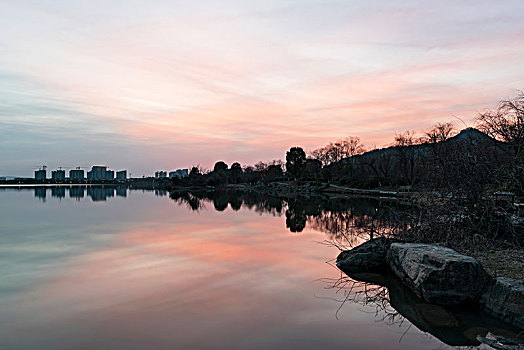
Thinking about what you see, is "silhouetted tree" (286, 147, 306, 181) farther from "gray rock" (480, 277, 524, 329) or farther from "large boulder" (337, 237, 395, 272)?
"gray rock" (480, 277, 524, 329)

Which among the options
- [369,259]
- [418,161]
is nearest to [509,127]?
[369,259]

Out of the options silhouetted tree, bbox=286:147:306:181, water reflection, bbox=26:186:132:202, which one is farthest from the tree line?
water reflection, bbox=26:186:132:202

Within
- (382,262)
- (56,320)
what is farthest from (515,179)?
(56,320)

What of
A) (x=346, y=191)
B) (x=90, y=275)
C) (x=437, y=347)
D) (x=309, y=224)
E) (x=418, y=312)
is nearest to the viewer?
(x=437, y=347)

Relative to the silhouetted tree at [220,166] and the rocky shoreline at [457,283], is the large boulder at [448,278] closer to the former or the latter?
the rocky shoreline at [457,283]

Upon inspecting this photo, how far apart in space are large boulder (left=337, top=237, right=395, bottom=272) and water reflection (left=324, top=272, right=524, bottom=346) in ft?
2.76

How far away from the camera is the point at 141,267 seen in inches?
460

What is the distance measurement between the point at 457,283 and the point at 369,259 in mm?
3612

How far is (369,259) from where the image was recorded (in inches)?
444

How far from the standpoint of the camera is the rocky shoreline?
23.1 ft

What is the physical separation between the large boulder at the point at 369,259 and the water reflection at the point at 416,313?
84 cm

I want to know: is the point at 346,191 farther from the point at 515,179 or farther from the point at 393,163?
the point at 515,179

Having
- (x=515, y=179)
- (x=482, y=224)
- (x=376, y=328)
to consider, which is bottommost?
(x=376, y=328)

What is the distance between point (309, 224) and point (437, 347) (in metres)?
16.5
